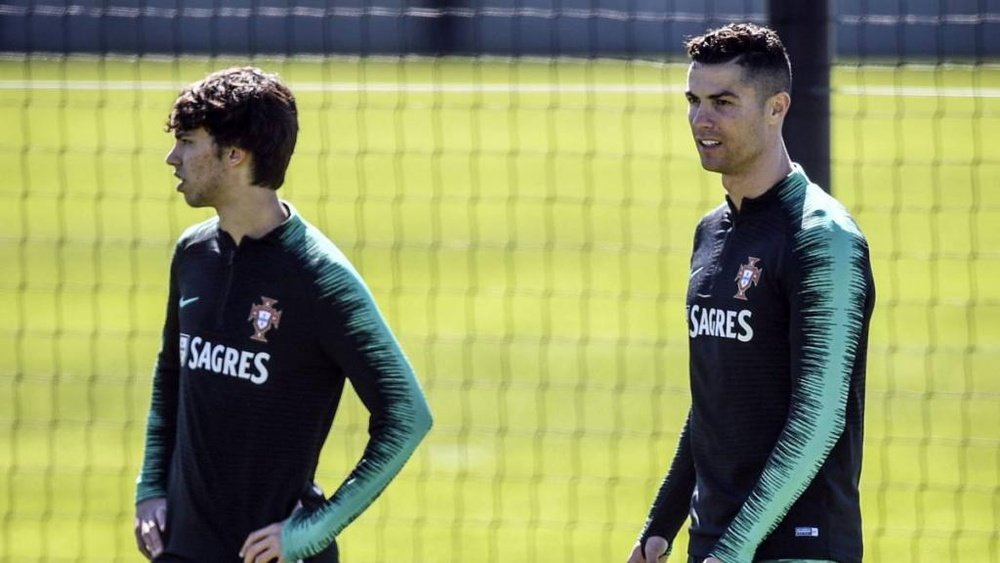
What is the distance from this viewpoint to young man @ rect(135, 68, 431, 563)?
407cm

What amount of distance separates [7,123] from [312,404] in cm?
1552

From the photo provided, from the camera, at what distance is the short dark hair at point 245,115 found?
4082 mm

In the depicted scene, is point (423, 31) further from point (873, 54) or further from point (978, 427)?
point (978, 427)

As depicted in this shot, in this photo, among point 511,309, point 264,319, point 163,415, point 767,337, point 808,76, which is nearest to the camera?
point 767,337

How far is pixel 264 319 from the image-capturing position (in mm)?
4074

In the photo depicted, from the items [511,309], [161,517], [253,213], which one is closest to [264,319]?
[253,213]

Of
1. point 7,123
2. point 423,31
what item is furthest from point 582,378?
point 423,31

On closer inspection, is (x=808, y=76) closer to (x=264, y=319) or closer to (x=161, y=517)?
(x=264, y=319)

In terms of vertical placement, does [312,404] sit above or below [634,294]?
above

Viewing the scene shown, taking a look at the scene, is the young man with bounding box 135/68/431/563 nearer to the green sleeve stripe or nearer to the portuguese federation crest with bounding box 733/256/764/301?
the green sleeve stripe

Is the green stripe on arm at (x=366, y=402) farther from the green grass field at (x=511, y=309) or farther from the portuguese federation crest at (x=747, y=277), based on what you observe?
the green grass field at (x=511, y=309)

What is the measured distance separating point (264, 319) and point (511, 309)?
26.5 ft

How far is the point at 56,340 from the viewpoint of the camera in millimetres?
11102

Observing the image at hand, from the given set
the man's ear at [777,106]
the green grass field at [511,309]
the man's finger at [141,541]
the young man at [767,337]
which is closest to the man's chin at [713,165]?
the young man at [767,337]
